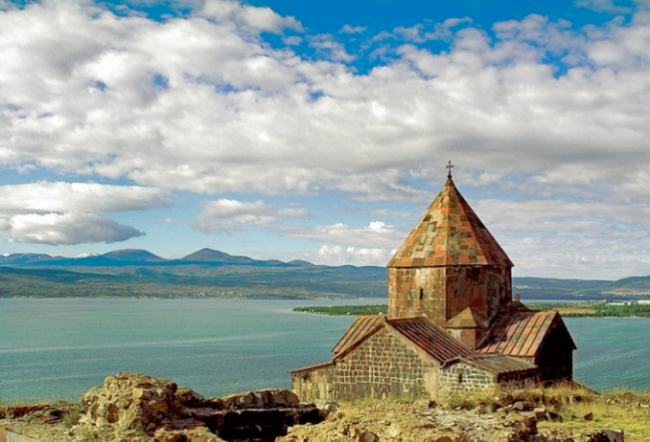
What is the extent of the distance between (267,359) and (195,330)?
34501 mm

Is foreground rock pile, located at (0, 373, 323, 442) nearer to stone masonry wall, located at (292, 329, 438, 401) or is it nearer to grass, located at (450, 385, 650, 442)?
grass, located at (450, 385, 650, 442)

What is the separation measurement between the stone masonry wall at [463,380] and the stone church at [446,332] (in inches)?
0.7

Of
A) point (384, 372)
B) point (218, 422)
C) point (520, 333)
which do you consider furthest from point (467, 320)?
point (218, 422)

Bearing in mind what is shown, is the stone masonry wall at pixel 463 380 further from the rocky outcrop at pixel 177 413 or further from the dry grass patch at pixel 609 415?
the rocky outcrop at pixel 177 413

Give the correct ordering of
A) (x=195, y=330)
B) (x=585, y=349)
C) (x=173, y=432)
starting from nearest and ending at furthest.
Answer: (x=173, y=432), (x=585, y=349), (x=195, y=330)

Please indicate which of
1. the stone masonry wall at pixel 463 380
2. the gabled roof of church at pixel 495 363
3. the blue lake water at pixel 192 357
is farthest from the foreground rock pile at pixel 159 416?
the blue lake water at pixel 192 357

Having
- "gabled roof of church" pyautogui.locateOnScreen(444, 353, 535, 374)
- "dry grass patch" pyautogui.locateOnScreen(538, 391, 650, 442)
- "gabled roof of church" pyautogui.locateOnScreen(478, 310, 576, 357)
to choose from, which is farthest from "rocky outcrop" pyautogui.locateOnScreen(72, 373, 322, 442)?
"gabled roof of church" pyautogui.locateOnScreen(478, 310, 576, 357)

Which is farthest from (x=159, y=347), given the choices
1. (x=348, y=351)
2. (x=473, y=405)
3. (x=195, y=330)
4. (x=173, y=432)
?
(x=173, y=432)

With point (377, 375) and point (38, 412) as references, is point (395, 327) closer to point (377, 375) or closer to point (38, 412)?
point (377, 375)

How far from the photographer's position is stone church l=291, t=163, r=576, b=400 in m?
13.7

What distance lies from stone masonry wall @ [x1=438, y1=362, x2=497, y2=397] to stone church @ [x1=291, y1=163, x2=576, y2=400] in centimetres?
2

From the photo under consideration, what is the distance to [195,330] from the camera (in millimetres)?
81000

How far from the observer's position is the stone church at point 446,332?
13703 mm

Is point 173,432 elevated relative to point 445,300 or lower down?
lower down
